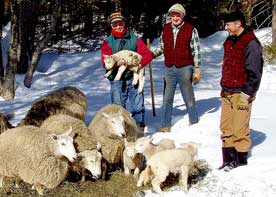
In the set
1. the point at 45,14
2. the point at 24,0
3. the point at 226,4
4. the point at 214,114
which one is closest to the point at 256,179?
the point at 214,114

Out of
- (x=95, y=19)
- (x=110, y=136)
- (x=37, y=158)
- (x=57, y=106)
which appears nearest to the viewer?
(x=37, y=158)

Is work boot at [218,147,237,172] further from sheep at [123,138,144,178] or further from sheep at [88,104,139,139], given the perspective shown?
sheep at [88,104,139,139]

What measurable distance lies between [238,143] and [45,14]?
811 inches

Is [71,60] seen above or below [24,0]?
below

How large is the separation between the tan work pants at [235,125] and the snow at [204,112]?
0.32 meters

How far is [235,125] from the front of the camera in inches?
254

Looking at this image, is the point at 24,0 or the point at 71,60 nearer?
the point at 24,0

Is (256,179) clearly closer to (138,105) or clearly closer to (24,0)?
(138,105)

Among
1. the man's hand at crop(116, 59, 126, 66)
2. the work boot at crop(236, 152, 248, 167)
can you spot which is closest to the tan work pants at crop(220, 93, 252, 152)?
the work boot at crop(236, 152, 248, 167)

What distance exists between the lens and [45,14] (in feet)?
84.3

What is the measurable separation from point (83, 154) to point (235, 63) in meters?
2.14

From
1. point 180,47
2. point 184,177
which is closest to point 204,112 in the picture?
point 180,47

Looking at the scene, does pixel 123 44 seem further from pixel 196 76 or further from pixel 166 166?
pixel 166 166

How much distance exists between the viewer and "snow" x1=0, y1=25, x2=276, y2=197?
6152 mm
